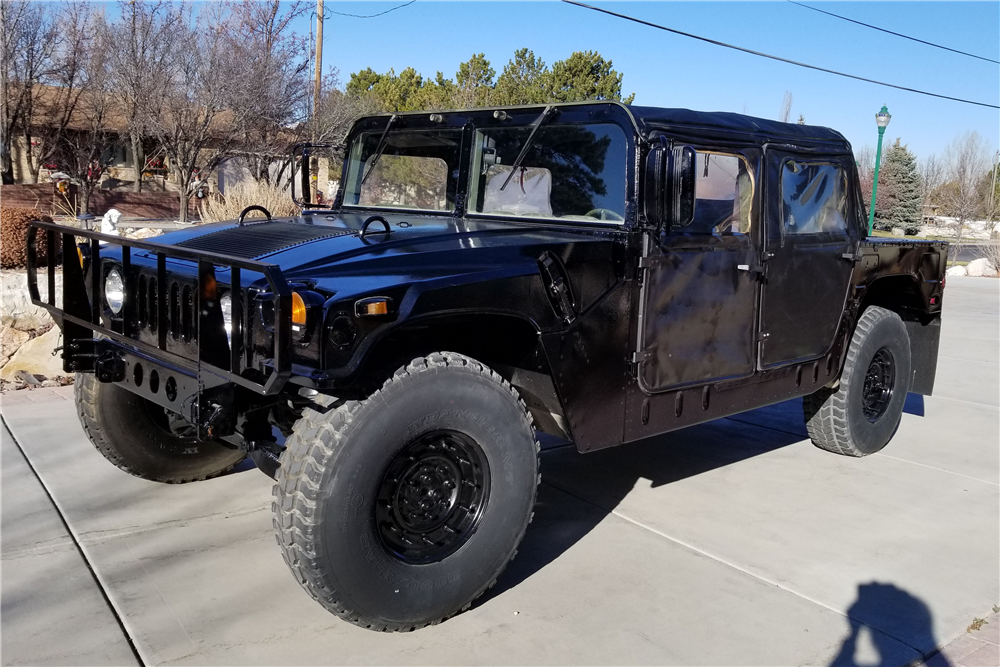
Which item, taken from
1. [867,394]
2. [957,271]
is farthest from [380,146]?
[957,271]

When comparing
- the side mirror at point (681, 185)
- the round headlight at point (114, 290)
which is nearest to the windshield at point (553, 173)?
the side mirror at point (681, 185)

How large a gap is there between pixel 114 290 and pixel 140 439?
3.15 ft

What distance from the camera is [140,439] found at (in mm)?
4109

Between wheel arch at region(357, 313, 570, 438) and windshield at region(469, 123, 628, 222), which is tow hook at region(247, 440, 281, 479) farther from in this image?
windshield at region(469, 123, 628, 222)

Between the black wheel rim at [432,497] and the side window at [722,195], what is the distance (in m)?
1.49

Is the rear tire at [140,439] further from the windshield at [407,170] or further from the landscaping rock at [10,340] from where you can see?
the landscaping rock at [10,340]

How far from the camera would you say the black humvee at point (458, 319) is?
9.01 feet

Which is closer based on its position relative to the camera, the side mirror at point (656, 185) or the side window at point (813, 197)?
the side mirror at point (656, 185)

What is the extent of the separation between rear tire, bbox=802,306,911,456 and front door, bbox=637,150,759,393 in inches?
51.1

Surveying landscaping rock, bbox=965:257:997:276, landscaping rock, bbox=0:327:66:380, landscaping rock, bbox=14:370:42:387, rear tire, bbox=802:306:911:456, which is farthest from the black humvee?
landscaping rock, bbox=965:257:997:276

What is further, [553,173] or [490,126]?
[490,126]

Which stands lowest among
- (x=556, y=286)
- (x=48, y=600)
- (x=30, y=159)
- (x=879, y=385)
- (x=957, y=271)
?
(x=48, y=600)

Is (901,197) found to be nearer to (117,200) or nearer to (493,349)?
(117,200)

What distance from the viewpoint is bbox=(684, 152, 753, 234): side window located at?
386 cm
